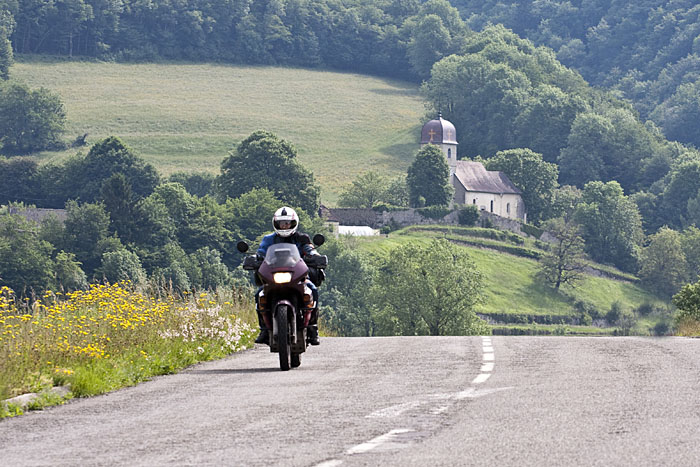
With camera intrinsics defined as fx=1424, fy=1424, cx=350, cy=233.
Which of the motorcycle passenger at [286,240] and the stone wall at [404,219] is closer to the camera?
the motorcycle passenger at [286,240]

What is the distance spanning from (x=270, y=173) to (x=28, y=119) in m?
40.1

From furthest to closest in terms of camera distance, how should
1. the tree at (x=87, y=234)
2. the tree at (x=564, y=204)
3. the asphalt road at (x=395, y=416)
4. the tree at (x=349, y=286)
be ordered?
1. the tree at (x=564, y=204)
2. the tree at (x=87, y=234)
3. the tree at (x=349, y=286)
4. the asphalt road at (x=395, y=416)

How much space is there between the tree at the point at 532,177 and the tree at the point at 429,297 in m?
66.7

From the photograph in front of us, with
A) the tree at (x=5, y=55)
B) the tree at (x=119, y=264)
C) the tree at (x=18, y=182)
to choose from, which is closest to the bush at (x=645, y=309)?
the tree at (x=119, y=264)

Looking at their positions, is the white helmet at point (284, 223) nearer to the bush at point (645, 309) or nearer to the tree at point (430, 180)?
the bush at point (645, 309)

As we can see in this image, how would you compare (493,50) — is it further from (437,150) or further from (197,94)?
(437,150)

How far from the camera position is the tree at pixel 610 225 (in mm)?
144875

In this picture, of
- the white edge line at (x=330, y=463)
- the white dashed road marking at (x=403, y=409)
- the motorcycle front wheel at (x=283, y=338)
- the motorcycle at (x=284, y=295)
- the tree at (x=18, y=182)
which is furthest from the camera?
the tree at (x=18, y=182)

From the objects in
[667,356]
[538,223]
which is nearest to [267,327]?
[667,356]

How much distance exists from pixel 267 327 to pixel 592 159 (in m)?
163

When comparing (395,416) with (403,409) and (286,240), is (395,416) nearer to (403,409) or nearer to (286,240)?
(403,409)

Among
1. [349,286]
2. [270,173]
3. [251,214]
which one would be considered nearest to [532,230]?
[270,173]

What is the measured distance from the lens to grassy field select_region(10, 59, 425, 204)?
160875 mm

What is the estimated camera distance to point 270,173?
134 metres
